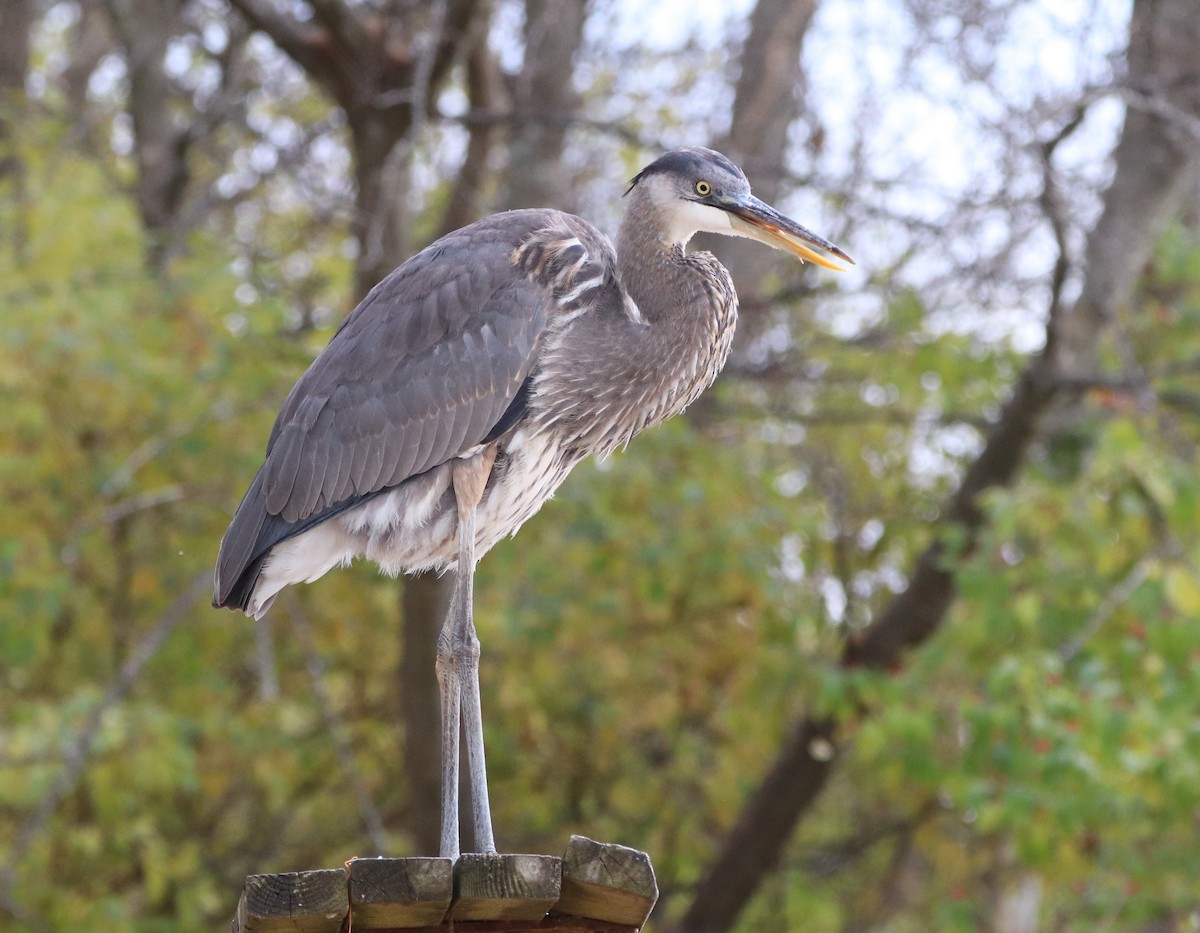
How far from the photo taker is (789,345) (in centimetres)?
1022

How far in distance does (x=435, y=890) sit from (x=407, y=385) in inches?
77.1

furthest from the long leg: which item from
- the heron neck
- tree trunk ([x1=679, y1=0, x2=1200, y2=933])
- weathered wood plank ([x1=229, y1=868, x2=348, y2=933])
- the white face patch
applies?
tree trunk ([x1=679, y1=0, x2=1200, y2=933])

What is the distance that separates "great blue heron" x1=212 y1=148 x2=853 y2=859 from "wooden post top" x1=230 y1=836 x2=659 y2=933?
4.37 ft

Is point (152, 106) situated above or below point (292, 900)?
above

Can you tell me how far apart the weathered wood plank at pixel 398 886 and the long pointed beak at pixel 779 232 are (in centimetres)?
219

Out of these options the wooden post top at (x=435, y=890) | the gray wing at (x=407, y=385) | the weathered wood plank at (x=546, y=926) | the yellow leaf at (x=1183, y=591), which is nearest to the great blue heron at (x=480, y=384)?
the gray wing at (x=407, y=385)

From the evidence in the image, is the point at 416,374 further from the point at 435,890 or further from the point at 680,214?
the point at 435,890

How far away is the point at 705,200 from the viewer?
4.83 metres

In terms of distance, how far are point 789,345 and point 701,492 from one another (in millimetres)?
1609

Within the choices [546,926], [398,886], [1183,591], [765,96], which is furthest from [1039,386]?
[398,886]

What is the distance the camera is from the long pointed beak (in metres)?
4.66

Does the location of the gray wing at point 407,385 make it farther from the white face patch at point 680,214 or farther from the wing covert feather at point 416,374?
the white face patch at point 680,214

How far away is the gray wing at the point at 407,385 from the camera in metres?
4.60

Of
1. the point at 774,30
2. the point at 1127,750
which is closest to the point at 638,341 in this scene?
the point at 1127,750
